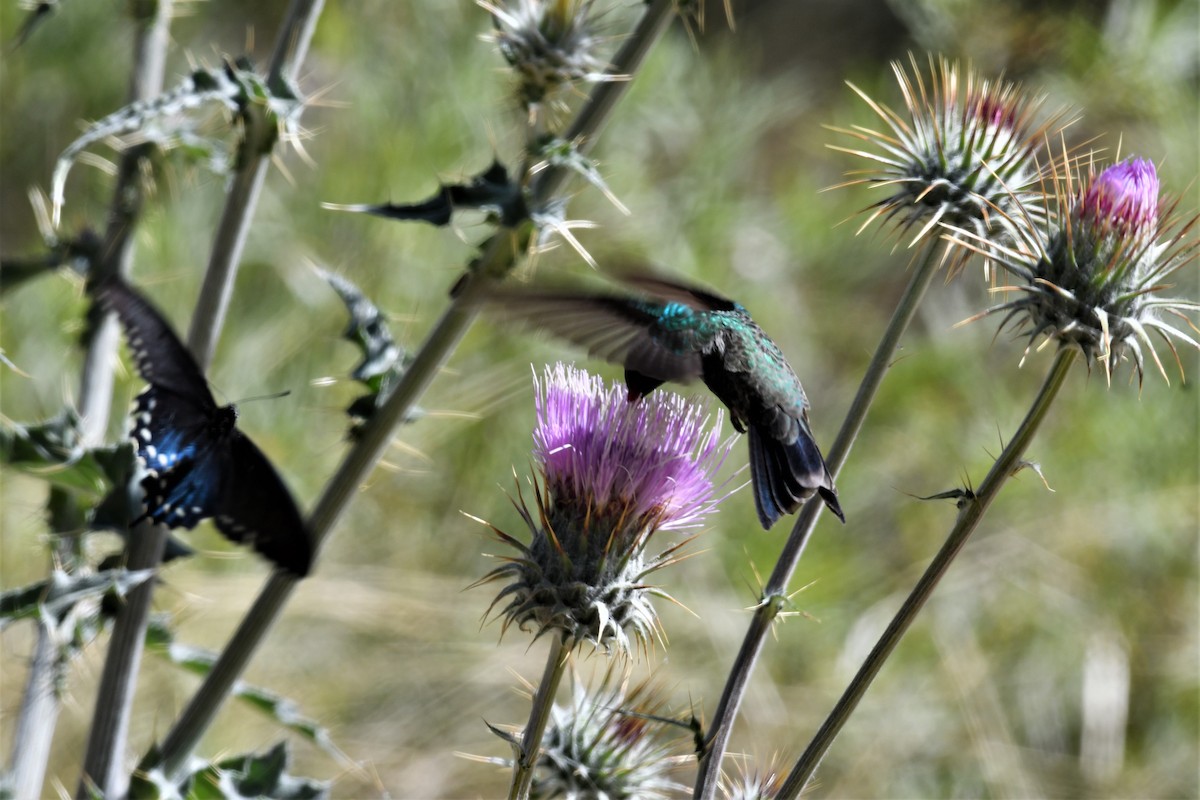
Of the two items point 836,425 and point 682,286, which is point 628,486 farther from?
point 836,425

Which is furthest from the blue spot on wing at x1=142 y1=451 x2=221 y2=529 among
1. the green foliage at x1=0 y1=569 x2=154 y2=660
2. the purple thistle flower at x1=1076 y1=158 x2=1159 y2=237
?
the purple thistle flower at x1=1076 y1=158 x2=1159 y2=237

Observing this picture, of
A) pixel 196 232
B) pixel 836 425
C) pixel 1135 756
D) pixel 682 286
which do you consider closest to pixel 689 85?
pixel 836 425

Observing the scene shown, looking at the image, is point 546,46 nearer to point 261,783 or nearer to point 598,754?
point 598,754

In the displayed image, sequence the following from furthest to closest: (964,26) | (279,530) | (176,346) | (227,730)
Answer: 1. (964,26)
2. (227,730)
3. (176,346)
4. (279,530)

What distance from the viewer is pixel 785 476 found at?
2471mm

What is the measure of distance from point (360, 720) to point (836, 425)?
3.70 metres

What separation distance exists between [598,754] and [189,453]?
117 cm

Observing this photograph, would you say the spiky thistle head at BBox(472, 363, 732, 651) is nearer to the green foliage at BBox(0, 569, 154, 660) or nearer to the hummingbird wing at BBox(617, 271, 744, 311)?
the hummingbird wing at BBox(617, 271, 744, 311)

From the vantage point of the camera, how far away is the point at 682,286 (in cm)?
257

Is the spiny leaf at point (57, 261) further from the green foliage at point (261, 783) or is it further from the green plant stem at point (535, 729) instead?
the green plant stem at point (535, 729)

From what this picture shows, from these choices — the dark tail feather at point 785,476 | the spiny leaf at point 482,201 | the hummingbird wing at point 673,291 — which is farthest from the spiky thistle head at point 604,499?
the spiny leaf at point 482,201

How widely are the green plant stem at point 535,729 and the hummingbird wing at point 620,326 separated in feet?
2.04

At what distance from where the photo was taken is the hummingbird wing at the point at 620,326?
2312 millimetres

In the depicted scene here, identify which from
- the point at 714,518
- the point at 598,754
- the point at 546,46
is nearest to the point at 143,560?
the point at 598,754
